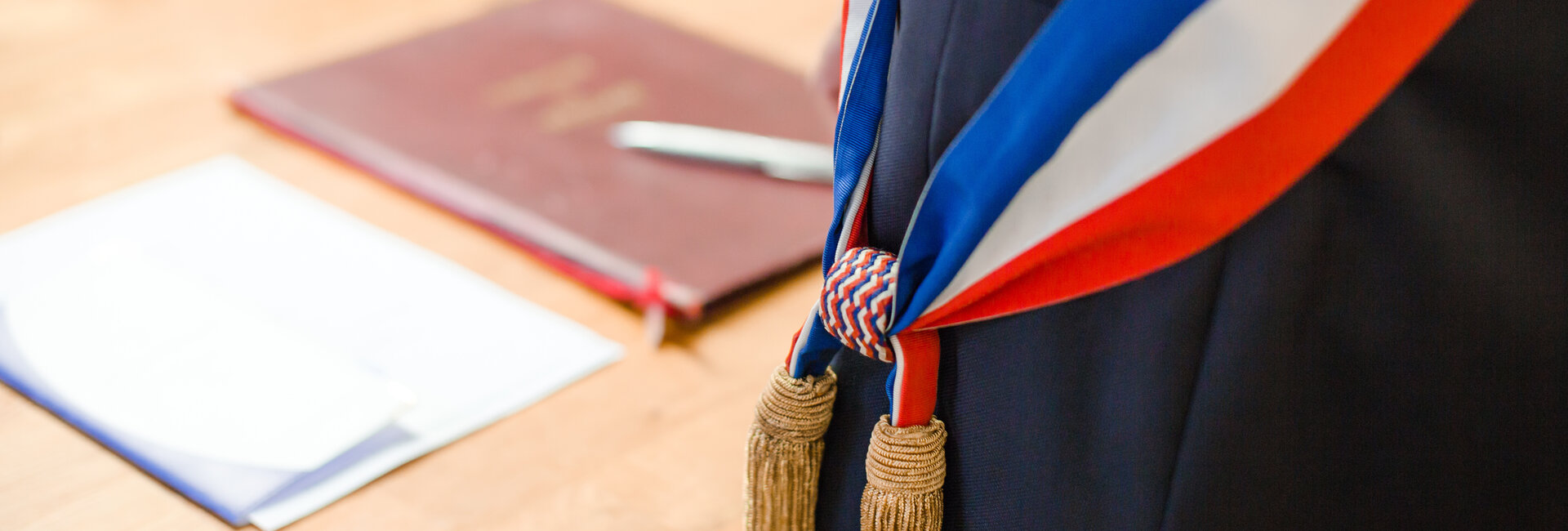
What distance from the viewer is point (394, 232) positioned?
69 centimetres

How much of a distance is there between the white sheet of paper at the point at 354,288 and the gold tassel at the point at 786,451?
0.15 metres

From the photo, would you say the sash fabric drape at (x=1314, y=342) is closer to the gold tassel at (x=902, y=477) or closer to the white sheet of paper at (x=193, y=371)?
the gold tassel at (x=902, y=477)

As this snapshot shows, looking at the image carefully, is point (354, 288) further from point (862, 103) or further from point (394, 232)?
point (862, 103)

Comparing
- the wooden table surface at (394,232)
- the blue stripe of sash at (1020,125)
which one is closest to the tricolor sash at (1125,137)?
the blue stripe of sash at (1020,125)

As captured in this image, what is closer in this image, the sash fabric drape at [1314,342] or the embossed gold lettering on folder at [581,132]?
the sash fabric drape at [1314,342]

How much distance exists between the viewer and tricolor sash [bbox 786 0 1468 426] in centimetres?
36

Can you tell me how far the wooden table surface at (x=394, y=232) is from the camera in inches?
20.3

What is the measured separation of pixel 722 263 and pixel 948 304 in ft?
0.86

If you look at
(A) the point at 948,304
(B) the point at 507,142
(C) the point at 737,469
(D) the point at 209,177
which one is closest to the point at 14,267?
(D) the point at 209,177

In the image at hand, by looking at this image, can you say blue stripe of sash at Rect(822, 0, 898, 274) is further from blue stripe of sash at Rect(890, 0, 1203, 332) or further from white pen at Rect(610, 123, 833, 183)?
white pen at Rect(610, 123, 833, 183)

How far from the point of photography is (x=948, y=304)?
0.42 metres

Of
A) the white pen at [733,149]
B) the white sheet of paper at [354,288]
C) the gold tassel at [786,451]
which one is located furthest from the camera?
the white pen at [733,149]

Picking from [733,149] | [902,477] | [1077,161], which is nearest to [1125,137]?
[1077,161]

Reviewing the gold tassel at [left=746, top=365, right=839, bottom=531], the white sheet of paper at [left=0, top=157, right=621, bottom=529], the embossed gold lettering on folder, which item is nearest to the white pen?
the embossed gold lettering on folder
